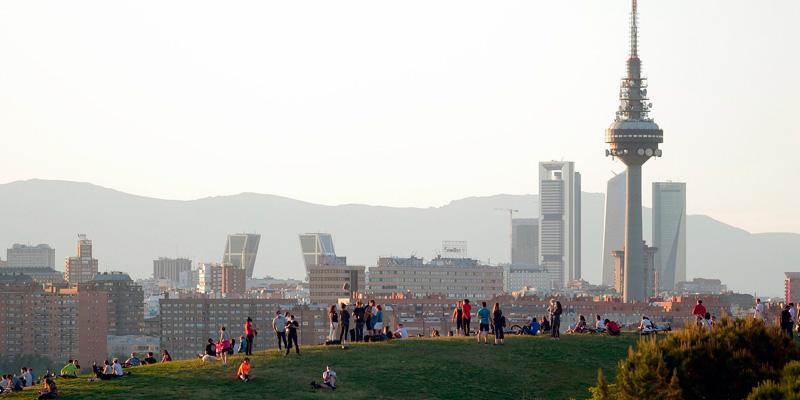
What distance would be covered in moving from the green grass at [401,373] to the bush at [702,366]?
13045 millimetres

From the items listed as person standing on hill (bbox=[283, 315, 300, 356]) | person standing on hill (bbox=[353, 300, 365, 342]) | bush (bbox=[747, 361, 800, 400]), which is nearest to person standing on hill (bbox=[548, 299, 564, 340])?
person standing on hill (bbox=[353, 300, 365, 342])

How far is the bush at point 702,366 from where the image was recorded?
5559 centimetres

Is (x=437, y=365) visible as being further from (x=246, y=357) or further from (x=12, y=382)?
(x=12, y=382)

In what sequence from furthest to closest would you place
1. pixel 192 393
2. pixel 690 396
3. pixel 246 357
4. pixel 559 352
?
pixel 559 352, pixel 246 357, pixel 192 393, pixel 690 396

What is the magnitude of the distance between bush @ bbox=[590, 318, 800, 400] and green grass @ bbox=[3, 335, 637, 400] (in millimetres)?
13045

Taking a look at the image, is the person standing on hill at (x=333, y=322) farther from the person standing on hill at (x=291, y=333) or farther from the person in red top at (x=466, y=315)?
the person in red top at (x=466, y=315)

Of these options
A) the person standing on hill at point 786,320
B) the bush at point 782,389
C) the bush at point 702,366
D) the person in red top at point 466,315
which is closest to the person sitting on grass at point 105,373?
the person in red top at point 466,315

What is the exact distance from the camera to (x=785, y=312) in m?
74.7

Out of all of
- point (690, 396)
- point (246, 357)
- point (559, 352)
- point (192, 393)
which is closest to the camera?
point (690, 396)

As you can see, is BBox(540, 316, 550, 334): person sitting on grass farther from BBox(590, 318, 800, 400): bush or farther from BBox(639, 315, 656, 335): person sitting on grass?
BBox(590, 318, 800, 400): bush

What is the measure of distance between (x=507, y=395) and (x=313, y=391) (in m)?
8.23

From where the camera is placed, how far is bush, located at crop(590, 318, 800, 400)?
55594 mm

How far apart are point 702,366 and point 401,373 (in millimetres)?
17868

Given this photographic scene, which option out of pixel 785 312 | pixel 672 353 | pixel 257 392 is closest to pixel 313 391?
pixel 257 392
